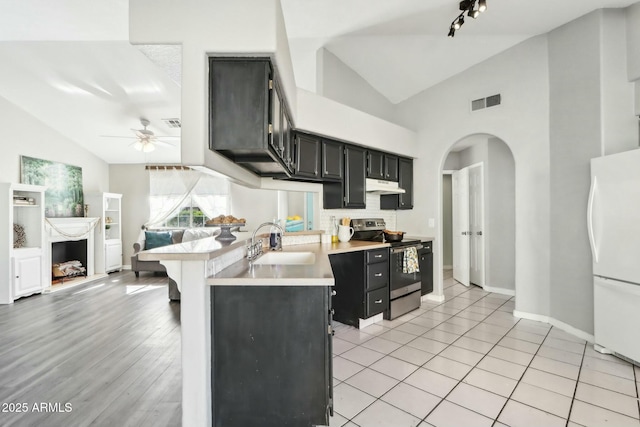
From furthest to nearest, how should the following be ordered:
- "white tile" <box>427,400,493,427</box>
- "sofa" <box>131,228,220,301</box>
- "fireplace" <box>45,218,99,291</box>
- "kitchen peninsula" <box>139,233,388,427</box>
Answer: "sofa" <box>131,228,220,301</box> → "fireplace" <box>45,218,99,291</box> → "white tile" <box>427,400,493,427</box> → "kitchen peninsula" <box>139,233,388,427</box>

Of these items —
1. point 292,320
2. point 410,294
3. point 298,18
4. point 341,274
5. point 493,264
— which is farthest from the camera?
point 493,264

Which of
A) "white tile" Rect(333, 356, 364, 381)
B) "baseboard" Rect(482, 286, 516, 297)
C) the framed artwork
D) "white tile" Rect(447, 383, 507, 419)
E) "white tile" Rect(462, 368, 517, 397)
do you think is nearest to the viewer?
"white tile" Rect(447, 383, 507, 419)

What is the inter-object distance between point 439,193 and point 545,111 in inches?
63.5

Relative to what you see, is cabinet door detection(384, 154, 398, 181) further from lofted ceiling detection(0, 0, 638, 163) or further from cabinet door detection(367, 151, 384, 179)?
lofted ceiling detection(0, 0, 638, 163)

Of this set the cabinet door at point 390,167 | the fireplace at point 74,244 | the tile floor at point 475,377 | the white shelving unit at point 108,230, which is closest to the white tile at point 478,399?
the tile floor at point 475,377

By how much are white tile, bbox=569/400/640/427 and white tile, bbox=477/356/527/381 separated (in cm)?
42

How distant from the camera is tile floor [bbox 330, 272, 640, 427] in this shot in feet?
6.26

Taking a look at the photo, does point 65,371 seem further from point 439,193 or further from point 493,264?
point 493,264

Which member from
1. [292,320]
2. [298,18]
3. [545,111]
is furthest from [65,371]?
[545,111]

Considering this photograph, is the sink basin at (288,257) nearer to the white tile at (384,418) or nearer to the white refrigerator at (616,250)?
the white tile at (384,418)

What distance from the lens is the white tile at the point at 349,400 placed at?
6.45 feet

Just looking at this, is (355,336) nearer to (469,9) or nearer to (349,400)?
(349,400)

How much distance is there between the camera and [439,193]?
4.59 meters

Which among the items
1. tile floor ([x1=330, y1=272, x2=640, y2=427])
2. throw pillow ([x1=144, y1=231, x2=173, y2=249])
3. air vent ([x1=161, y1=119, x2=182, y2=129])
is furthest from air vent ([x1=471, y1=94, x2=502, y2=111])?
throw pillow ([x1=144, y1=231, x2=173, y2=249])
